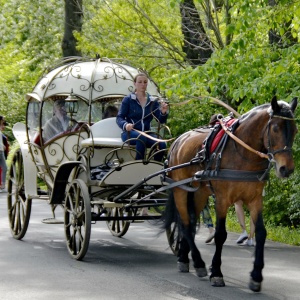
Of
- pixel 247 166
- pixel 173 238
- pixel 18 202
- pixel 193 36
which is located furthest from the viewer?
pixel 193 36

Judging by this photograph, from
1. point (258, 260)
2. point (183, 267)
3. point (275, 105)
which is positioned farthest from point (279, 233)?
point (275, 105)

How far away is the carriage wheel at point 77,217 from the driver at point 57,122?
4.33 feet

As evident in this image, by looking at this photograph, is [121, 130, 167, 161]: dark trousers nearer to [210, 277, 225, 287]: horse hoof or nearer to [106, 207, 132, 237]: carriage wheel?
[106, 207, 132, 237]: carriage wheel

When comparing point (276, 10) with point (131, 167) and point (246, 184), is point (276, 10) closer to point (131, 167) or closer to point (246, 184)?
point (131, 167)

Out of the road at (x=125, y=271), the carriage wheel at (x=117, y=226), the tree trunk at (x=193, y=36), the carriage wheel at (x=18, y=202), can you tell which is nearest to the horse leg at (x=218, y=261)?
the road at (x=125, y=271)

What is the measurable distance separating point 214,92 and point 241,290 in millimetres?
6271

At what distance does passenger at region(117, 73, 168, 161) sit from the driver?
4.15 ft

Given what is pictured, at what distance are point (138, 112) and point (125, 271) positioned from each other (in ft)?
7.91

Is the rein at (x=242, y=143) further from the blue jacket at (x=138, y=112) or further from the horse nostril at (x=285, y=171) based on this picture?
the blue jacket at (x=138, y=112)

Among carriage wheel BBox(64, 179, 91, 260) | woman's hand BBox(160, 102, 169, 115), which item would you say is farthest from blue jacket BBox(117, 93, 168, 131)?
carriage wheel BBox(64, 179, 91, 260)

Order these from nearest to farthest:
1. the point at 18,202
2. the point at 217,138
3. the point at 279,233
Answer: the point at 217,138, the point at 18,202, the point at 279,233

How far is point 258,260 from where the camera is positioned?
9.46 meters

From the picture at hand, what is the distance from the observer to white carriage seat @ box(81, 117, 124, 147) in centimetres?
1208

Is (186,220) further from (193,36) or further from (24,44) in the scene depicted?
(24,44)
